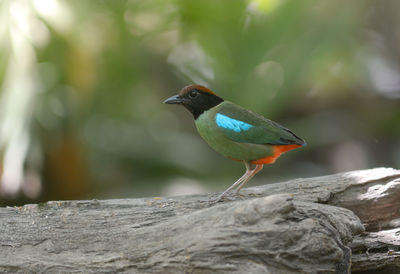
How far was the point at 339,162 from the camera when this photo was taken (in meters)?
8.61

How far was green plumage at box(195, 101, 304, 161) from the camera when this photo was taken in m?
3.98

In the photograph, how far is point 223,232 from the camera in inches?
120

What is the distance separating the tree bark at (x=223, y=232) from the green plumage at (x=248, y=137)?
1.41ft

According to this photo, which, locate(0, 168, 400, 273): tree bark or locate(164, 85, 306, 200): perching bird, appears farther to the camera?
locate(164, 85, 306, 200): perching bird

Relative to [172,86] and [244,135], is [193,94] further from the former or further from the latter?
[172,86]

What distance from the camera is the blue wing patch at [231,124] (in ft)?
13.1

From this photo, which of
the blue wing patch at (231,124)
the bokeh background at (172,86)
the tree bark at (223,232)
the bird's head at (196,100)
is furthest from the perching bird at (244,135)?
the bokeh background at (172,86)

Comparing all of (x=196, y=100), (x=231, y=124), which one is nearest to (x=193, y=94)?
(x=196, y=100)

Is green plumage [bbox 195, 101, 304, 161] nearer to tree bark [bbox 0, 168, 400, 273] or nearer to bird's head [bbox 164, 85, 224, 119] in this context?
bird's head [bbox 164, 85, 224, 119]

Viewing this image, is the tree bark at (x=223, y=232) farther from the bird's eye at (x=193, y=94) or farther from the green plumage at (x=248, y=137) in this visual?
the bird's eye at (x=193, y=94)

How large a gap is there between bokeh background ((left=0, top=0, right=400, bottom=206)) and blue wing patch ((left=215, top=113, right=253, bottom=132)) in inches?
126

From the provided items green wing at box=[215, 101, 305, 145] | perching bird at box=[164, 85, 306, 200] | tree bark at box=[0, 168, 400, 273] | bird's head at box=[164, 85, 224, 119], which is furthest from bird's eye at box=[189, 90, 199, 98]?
tree bark at box=[0, 168, 400, 273]

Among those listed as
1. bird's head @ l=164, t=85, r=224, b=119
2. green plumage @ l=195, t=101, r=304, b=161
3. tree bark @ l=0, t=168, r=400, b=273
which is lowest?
tree bark @ l=0, t=168, r=400, b=273

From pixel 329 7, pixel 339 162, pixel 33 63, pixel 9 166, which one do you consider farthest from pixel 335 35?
pixel 9 166
